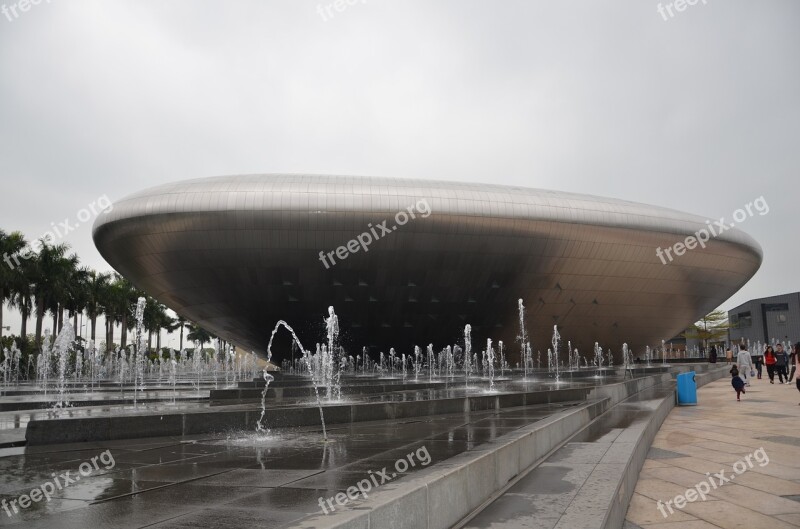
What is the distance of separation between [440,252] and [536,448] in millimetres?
21033

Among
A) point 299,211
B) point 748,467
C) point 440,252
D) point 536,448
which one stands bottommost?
point 748,467

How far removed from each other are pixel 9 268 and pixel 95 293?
1536 cm

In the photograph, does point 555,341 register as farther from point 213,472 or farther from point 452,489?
point 452,489

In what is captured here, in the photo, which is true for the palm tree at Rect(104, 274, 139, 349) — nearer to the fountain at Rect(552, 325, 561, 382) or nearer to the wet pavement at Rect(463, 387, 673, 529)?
the fountain at Rect(552, 325, 561, 382)

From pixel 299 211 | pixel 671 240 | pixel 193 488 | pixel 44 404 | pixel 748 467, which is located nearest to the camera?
pixel 193 488

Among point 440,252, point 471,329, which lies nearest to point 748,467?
point 440,252

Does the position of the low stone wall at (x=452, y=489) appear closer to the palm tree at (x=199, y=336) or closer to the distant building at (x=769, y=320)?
the distant building at (x=769, y=320)

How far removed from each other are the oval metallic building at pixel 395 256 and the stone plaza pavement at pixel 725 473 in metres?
16.2

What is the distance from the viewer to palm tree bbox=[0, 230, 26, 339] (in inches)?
1668

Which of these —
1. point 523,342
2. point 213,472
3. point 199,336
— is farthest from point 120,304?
point 213,472

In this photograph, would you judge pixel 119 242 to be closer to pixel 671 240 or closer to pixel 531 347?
pixel 531 347

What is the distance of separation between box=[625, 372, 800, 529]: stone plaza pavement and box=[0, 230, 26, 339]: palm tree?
4489cm

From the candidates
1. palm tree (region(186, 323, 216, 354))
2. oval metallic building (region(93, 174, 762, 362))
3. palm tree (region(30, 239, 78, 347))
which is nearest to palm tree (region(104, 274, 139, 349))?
palm tree (region(30, 239, 78, 347))

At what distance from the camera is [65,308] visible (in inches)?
2180
